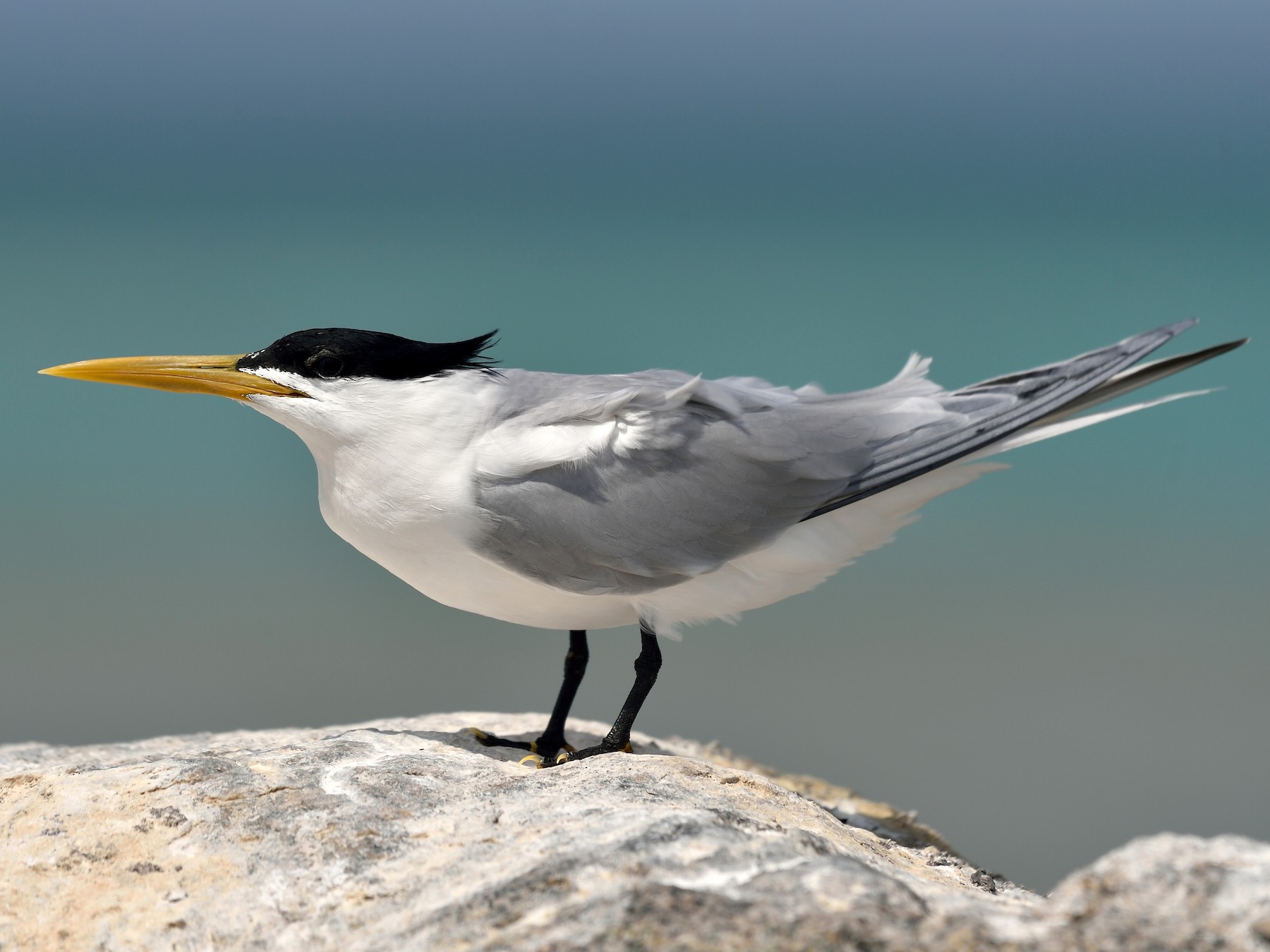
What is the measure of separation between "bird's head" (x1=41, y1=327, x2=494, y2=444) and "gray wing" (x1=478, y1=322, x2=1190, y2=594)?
0.37 meters

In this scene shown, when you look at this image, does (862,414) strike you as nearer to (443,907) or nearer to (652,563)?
(652,563)

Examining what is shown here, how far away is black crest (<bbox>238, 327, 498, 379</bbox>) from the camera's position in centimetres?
405

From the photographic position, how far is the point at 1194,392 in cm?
390

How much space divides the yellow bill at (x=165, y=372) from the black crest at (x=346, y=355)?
0.35 feet

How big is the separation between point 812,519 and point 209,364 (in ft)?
7.67

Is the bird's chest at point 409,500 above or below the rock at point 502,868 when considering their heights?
above

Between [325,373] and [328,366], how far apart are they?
3 cm

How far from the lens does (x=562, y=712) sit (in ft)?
15.3

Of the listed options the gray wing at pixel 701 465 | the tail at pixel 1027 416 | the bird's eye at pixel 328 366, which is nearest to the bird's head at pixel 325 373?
the bird's eye at pixel 328 366

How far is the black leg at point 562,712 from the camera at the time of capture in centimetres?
461

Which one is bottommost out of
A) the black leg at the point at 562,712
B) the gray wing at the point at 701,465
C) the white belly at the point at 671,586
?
the black leg at the point at 562,712

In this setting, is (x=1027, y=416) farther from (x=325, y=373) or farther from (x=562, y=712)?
(x=325, y=373)

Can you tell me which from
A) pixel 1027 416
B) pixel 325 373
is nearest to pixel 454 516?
pixel 325 373

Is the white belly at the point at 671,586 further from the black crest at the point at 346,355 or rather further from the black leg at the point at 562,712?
the black crest at the point at 346,355
